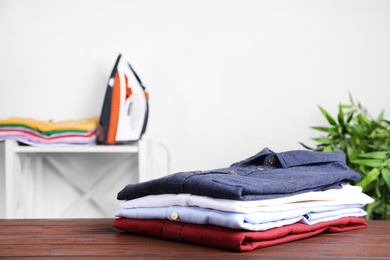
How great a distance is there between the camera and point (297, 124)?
280 centimetres

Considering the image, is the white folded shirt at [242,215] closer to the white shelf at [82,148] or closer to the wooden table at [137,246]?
the wooden table at [137,246]

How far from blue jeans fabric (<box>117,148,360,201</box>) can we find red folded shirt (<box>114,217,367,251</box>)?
0.20 ft

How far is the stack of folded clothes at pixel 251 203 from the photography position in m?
1.09

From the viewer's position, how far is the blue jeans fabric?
1.12m

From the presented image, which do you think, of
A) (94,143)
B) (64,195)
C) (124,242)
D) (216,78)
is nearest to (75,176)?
(64,195)

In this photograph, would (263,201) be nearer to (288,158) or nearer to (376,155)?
(288,158)

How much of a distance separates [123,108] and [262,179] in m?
1.38

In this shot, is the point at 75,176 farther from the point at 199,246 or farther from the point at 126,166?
the point at 199,246

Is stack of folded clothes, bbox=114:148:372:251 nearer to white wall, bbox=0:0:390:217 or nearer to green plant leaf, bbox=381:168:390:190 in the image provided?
green plant leaf, bbox=381:168:390:190

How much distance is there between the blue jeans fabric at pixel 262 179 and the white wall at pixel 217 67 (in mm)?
1314

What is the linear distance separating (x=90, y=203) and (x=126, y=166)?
9.7 inches

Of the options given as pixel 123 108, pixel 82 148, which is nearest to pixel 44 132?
pixel 82 148

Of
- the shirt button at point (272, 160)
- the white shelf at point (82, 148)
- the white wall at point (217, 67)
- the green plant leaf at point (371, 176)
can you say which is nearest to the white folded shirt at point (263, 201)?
the shirt button at point (272, 160)

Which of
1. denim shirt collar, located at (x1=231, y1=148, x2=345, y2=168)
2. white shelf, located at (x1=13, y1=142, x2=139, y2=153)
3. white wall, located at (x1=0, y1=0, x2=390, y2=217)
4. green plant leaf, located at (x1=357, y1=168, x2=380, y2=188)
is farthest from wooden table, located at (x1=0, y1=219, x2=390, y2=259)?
white wall, located at (x1=0, y1=0, x2=390, y2=217)
